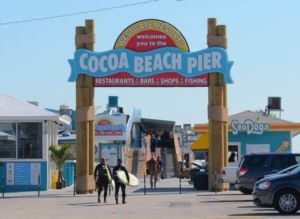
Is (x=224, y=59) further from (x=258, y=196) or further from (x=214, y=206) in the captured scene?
(x=258, y=196)

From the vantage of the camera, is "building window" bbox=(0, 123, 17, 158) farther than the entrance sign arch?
Yes

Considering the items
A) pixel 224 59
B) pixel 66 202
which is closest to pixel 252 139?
pixel 224 59

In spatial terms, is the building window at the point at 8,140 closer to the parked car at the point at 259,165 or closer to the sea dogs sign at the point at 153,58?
the sea dogs sign at the point at 153,58

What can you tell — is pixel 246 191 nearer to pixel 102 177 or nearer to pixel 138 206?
pixel 102 177

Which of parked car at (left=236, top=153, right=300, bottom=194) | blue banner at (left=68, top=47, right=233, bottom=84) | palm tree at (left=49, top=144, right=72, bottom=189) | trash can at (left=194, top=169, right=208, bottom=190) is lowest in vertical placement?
trash can at (left=194, top=169, right=208, bottom=190)

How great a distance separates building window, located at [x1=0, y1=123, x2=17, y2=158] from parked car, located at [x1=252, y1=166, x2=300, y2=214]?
17.6 metres

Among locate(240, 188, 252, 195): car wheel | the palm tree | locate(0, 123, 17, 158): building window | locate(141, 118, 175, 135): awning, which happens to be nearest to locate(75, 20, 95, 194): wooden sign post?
the palm tree

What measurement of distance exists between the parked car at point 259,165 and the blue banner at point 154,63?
215 inches

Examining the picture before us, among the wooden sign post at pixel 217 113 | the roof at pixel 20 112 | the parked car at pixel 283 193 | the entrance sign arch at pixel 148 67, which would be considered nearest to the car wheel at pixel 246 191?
the wooden sign post at pixel 217 113

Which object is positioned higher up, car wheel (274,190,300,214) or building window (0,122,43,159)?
building window (0,122,43,159)

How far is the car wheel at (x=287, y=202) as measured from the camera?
21.9 meters

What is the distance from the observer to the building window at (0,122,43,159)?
3716cm

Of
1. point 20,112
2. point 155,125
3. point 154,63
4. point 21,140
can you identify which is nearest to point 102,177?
point 154,63

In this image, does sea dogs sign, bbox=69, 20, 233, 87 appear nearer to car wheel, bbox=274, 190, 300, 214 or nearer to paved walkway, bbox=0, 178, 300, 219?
paved walkway, bbox=0, 178, 300, 219
